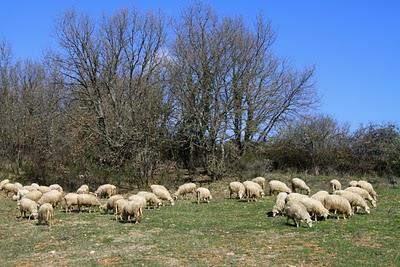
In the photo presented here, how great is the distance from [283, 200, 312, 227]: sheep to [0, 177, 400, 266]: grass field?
45cm

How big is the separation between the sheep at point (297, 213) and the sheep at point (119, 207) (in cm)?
672

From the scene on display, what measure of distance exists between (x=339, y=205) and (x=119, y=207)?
8.96 meters

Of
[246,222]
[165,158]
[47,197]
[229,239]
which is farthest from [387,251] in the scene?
[165,158]

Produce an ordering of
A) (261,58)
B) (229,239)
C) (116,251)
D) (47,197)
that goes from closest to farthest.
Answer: (116,251)
(229,239)
(47,197)
(261,58)

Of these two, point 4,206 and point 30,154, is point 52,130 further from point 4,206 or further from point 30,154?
point 4,206

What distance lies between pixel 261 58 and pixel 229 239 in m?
27.3

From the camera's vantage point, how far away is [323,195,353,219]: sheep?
20.7 m

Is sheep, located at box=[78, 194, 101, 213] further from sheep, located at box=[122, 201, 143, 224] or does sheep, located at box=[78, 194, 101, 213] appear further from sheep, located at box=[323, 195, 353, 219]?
sheep, located at box=[323, 195, 353, 219]

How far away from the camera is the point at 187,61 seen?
3888 centimetres

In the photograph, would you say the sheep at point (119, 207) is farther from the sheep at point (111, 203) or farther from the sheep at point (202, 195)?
the sheep at point (202, 195)

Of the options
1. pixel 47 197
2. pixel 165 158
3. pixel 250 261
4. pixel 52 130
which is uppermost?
pixel 52 130

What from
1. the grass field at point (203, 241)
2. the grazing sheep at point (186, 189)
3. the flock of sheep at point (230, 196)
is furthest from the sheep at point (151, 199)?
the grazing sheep at point (186, 189)

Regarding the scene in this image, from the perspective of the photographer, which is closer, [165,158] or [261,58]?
[165,158]

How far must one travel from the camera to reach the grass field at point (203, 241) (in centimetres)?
1455
